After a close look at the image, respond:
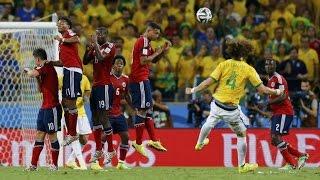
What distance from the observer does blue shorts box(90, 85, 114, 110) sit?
19.9 m

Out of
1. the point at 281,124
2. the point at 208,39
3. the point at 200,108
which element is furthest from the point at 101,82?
the point at 208,39

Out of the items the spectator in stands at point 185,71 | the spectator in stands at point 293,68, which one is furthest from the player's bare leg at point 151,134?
the spectator in stands at point 293,68

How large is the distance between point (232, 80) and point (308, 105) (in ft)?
23.4

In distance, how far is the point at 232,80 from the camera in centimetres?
A: 1853

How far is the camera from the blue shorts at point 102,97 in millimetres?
19859

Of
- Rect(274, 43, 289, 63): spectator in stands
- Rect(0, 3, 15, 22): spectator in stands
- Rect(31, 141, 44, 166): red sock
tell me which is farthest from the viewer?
Rect(0, 3, 15, 22): spectator in stands

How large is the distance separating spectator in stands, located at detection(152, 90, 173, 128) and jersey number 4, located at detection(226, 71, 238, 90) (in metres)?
7.32

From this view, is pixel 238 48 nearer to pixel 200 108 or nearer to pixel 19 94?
pixel 19 94

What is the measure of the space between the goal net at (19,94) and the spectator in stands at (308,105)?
612cm

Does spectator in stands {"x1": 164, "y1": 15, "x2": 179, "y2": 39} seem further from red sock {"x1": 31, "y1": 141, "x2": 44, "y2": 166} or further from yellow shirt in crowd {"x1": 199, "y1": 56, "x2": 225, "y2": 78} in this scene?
red sock {"x1": 31, "y1": 141, "x2": 44, "y2": 166}

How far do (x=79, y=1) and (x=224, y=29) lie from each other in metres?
3.97

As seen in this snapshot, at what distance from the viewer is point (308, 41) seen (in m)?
27.2

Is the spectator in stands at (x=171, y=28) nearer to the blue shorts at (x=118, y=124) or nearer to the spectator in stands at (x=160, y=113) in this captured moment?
the spectator in stands at (x=160, y=113)

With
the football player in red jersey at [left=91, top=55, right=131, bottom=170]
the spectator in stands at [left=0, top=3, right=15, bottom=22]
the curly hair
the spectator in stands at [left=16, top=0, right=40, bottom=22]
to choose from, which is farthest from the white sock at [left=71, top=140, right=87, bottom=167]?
the spectator in stands at [left=16, top=0, right=40, bottom=22]
